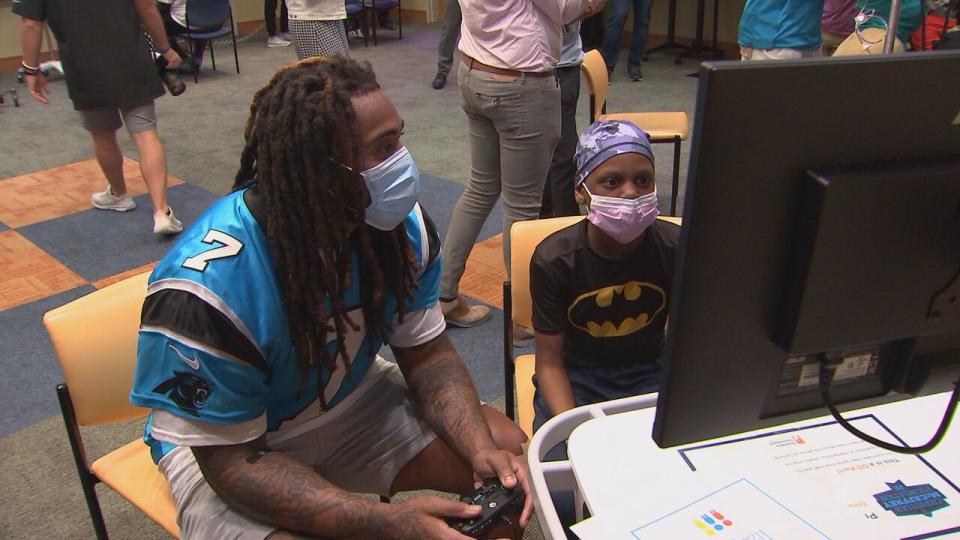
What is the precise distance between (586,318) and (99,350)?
911 millimetres

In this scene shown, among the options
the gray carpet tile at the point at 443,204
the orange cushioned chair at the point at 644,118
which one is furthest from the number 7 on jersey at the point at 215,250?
the gray carpet tile at the point at 443,204

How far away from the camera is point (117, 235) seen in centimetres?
350

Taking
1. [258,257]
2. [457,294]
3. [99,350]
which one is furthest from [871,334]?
[457,294]

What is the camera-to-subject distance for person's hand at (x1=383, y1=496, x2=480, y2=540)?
1.14m

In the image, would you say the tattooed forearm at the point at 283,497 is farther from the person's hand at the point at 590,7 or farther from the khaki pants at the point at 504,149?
the person's hand at the point at 590,7

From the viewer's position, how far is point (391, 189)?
4.24 feet

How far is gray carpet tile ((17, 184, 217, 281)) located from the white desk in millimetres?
2679

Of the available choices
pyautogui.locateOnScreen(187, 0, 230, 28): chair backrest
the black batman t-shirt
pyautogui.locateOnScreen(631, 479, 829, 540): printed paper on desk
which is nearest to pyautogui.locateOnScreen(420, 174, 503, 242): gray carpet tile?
the black batman t-shirt

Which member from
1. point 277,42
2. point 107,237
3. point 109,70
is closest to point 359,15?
point 277,42

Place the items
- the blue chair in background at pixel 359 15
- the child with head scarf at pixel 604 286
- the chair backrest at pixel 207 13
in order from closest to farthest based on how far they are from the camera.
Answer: the child with head scarf at pixel 604 286 < the chair backrest at pixel 207 13 < the blue chair in background at pixel 359 15

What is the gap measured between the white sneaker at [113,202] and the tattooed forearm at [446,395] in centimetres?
268

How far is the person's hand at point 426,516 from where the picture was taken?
3.74 feet

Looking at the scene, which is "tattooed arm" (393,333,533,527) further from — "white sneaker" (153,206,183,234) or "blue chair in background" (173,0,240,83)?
"blue chair in background" (173,0,240,83)

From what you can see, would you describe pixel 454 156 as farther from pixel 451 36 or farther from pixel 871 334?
pixel 871 334
